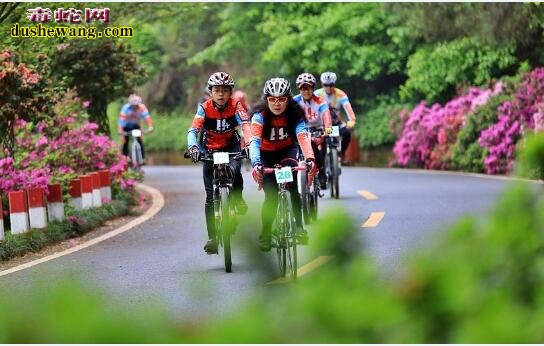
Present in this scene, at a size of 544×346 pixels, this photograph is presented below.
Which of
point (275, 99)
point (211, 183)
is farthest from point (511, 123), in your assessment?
point (275, 99)

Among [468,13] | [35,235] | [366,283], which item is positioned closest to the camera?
[366,283]

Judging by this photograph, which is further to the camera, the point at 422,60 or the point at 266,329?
the point at 422,60

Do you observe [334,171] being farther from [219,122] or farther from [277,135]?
[277,135]

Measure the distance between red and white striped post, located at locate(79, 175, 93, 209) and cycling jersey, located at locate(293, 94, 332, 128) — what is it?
301cm

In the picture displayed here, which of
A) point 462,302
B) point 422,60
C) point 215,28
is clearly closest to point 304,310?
point 462,302

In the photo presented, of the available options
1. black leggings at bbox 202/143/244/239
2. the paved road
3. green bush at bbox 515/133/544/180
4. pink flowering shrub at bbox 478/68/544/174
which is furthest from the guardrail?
pink flowering shrub at bbox 478/68/544/174

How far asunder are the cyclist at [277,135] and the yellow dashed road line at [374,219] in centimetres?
301

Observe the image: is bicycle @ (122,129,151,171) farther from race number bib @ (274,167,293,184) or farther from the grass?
race number bib @ (274,167,293,184)

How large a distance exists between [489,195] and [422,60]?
42.6 feet

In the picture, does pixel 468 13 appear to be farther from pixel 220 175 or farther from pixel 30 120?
pixel 220 175

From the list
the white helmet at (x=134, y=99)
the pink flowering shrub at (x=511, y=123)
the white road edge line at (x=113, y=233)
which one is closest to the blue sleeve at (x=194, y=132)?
the white road edge line at (x=113, y=233)

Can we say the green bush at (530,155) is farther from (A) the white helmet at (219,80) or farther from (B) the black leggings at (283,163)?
(A) the white helmet at (219,80)

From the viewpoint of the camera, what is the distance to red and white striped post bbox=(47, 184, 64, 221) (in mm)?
14297

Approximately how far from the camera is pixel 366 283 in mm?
2139
